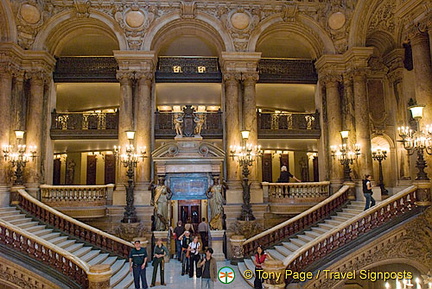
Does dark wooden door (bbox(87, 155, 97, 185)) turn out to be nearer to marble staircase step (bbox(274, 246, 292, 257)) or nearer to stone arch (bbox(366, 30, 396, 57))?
marble staircase step (bbox(274, 246, 292, 257))

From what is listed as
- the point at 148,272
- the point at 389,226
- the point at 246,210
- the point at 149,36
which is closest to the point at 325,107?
the point at 246,210

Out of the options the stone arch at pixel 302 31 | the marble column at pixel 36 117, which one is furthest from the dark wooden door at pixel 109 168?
the stone arch at pixel 302 31

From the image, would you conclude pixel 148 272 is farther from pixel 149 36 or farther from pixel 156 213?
pixel 149 36

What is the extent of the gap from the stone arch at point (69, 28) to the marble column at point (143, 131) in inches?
73.8

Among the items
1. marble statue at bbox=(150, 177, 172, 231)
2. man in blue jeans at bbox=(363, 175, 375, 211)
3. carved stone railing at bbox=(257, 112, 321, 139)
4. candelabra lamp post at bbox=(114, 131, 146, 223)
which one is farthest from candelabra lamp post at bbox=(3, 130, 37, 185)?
man in blue jeans at bbox=(363, 175, 375, 211)

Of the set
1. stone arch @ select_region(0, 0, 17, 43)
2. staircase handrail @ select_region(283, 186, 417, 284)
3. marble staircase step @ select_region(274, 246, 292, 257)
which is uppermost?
stone arch @ select_region(0, 0, 17, 43)

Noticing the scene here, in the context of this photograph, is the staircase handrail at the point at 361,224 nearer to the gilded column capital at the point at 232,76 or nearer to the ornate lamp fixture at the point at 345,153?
the ornate lamp fixture at the point at 345,153

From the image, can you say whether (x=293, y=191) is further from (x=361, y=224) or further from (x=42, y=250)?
(x=42, y=250)

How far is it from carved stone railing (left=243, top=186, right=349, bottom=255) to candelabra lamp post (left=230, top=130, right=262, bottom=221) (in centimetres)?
121

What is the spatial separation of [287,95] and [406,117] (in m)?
6.32

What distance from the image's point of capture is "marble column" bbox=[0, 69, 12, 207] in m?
12.6

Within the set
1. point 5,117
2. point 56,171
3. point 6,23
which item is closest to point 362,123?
point 5,117

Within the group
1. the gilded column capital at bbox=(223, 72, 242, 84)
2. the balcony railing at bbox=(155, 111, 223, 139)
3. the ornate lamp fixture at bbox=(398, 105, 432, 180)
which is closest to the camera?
the ornate lamp fixture at bbox=(398, 105, 432, 180)

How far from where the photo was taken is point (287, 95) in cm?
1938
